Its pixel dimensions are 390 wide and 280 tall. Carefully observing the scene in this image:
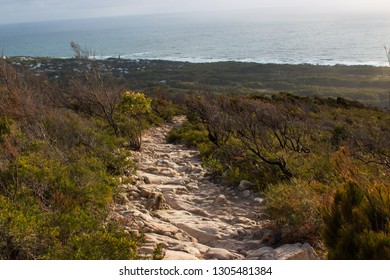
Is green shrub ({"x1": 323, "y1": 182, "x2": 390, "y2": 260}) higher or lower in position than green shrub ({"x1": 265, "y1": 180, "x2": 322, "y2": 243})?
higher

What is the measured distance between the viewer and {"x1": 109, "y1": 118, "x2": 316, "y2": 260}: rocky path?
158 inches

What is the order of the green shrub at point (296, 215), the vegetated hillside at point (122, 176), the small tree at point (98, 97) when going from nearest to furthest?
1. the vegetated hillside at point (122, 176)
2. the green shrub at point (296, 215)
3. the small tree at point (98, 97)

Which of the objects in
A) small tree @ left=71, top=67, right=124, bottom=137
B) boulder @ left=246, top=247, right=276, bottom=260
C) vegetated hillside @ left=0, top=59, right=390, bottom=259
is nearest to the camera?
vegetated hillside @ left=0, top=59, right=390, bottom=259

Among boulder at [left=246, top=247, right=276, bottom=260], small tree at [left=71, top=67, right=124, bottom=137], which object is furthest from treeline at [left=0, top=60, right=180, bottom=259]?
small tree at [left=71, top=67, right=124, bottom=137]

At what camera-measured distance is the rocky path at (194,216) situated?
13.2 ft

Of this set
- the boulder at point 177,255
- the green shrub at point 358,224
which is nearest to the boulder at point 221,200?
the boulder at point 177,255

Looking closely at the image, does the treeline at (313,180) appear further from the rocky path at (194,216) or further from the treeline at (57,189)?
the treeline at (57,189)

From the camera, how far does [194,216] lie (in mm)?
5496

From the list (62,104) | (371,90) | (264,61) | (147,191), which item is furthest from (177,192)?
(264,61)

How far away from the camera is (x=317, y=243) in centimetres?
412

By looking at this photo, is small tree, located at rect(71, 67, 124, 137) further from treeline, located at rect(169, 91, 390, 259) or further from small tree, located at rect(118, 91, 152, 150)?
treeline, located at rect(169, 91, 390, 259)

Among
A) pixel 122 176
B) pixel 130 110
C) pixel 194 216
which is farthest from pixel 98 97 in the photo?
pixel 194 216
